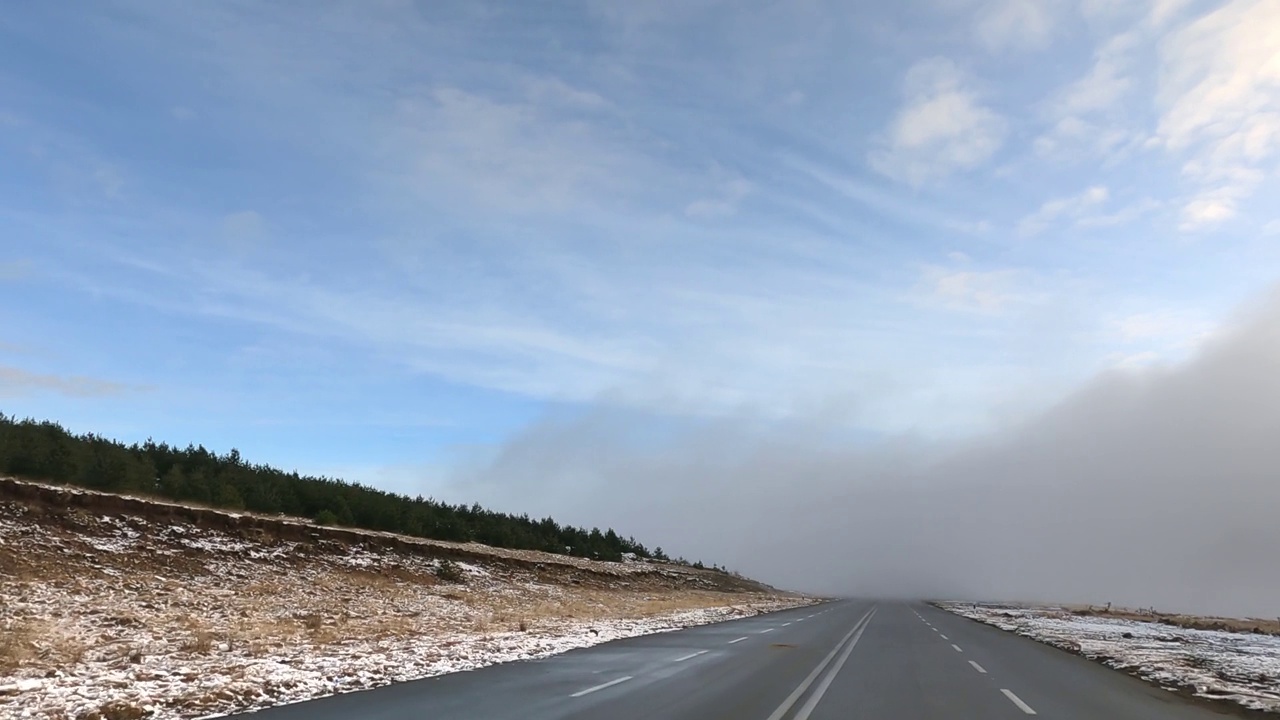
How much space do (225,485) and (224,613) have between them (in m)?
20.0

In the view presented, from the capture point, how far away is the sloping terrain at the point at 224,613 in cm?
1411

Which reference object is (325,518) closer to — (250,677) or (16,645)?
(16,645)

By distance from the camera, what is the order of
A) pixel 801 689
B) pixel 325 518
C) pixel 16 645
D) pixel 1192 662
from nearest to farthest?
pixel 801 689 → pixel 16 645 → pixel 1192 662 → pixel 325 518

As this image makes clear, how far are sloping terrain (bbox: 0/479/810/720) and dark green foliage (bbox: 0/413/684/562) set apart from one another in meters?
4.34

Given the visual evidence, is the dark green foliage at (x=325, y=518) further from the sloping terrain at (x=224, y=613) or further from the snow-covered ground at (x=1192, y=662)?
the snow-covered ground at (x=1192, y=662)

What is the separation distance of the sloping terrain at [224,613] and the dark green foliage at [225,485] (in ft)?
14.2

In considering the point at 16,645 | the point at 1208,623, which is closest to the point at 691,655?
the point at 16,645

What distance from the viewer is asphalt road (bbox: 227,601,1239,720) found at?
12.1 m

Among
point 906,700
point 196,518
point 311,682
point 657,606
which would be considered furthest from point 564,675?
point 657,606

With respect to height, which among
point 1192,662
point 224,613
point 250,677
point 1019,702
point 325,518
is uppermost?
point 325,518

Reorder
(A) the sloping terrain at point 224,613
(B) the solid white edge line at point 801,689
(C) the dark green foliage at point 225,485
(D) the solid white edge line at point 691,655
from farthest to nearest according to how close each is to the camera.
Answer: (C) the dark green foliage at point 225,485, (D) the solid white edge line at point 691,655, (A) the sloping terrain at point 224,613, (B) the solid white edge line at point 801,689

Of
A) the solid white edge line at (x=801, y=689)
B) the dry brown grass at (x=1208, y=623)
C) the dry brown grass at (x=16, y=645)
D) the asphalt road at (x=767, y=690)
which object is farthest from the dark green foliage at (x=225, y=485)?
the dry brown grass at (x=1208, y=623)

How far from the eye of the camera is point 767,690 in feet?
48.2

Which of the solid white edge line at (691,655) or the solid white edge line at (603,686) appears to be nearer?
the solid white edge line at (603,686)
